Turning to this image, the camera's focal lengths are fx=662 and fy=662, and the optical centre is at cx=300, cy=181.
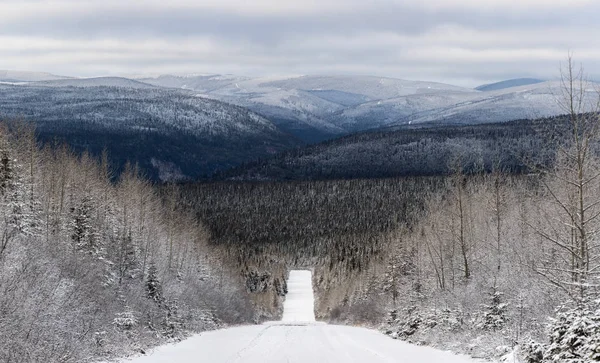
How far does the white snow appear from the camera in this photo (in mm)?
109000

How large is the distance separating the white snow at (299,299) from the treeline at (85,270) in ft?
78.8

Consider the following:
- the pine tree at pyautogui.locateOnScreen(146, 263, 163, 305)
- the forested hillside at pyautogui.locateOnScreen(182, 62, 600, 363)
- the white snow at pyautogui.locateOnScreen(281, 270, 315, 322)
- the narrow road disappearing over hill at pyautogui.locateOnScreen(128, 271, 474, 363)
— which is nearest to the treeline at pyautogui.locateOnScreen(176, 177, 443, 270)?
the forested hillside at pyautogui.locateOnScreen(182, 62, 600, 363)

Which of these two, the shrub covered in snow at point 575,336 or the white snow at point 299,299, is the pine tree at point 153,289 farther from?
the white snow at point 299,299

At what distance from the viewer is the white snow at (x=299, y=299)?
109000 mm

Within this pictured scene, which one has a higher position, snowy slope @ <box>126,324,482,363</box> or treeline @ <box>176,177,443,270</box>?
snowy slope @ <box>126,324,482,363</box>

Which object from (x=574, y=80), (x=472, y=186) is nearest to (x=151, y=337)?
(x=574, y=80)

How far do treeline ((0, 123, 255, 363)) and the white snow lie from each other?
78.8 ft

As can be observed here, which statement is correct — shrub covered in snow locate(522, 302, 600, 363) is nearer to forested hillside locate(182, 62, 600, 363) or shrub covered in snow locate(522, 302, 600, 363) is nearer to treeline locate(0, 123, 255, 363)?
forested hillside locate(182, 62, 600, 363)

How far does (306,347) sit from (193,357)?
6.96 metres

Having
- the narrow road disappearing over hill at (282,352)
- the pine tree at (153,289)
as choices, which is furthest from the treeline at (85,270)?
the narrow road disappearing over hill at (282,352)

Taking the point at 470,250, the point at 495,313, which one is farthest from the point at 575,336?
the point at 470,250

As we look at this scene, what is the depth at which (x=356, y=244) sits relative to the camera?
15138cm

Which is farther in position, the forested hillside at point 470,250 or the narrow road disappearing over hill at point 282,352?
the narrow road disappearing over hill at point 282,352

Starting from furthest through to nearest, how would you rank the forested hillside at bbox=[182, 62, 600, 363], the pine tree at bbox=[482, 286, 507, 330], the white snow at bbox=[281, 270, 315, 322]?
the white snow at bbox=[281, 270, 315, 322] → the pine tree at bbox=[482, 286, 507, 330] → the forested hillside at bbox=[182, 62, 600, 363]
